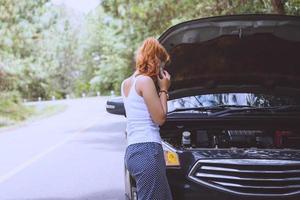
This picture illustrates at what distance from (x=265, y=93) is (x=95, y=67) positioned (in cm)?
7523

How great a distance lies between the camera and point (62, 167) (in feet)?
37.9

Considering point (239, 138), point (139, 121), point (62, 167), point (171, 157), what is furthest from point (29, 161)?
point (139, 121)

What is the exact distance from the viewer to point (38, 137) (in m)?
19.1

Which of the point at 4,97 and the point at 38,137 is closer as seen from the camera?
the point at 38,137

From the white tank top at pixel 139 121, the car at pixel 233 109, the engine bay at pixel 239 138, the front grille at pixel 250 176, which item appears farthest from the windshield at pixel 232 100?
the white tank top at pixel 139 121

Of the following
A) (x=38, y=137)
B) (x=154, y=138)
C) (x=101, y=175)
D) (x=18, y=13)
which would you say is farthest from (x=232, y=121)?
(x=18, y=13)

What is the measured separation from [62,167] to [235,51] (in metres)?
5.29

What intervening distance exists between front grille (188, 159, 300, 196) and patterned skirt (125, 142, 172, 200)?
1.96 feet

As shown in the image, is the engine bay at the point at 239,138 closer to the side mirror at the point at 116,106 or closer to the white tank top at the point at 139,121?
the side mirror at the point at 116,106

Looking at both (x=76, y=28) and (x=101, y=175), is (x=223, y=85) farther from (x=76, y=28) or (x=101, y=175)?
(x=76, y=28)

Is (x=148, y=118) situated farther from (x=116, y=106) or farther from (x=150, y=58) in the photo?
(x=116, y=106)

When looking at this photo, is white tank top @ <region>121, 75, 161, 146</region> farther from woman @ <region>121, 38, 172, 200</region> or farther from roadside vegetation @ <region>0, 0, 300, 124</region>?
roadside vegetation @ <region>0, 0, 300, 124</region>

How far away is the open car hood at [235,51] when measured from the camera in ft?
21.5

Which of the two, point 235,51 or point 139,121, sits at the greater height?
point 235,51
